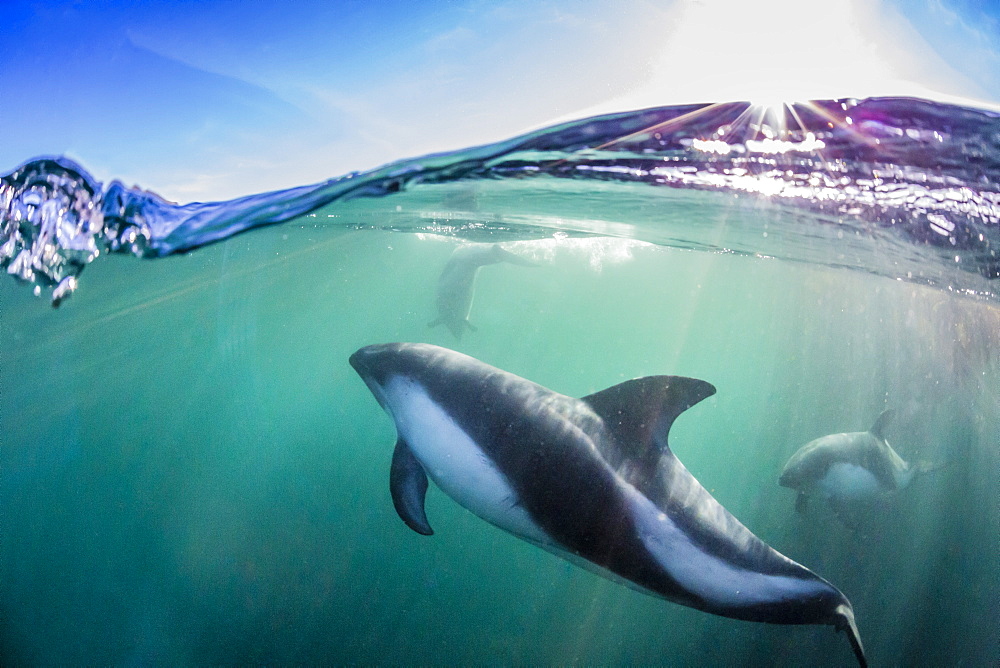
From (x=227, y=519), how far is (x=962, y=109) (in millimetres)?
16944

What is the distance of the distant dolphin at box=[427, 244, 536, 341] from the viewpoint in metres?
15.7

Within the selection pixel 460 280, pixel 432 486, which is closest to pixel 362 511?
pixel 432 486

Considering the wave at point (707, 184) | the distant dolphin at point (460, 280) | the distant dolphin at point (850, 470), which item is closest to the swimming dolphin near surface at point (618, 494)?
the wave at point (707, 184)

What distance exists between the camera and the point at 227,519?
1334 centimetres

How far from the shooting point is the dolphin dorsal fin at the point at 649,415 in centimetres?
379

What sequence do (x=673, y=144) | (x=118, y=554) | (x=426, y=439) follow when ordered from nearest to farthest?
(x=426, y=439)
(x=673, y=144)
(x=118, y=554)

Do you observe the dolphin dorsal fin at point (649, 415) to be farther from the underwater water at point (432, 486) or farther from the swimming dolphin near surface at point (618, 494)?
the underwater water at point (432, 486)

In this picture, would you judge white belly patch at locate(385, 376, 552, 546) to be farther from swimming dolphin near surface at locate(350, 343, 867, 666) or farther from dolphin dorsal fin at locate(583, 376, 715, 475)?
dolphin dorsal fin at locate(583, 376, 715, 475)

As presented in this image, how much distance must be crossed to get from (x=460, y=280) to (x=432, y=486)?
22.4 feet

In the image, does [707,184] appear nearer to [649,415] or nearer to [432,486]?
[649,415]

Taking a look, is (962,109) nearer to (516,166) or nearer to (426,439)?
(516,166)

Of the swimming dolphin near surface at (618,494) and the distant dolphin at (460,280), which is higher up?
the distant dolphin at (460,280)

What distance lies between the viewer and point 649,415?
12.6ft

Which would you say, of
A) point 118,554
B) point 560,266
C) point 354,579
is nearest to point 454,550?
point 354,579
